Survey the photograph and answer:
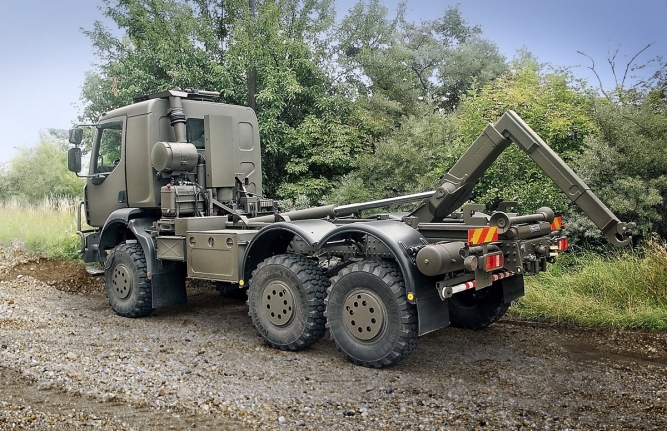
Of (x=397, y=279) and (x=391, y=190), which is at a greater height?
(x=391, y=190)

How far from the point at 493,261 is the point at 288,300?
6.87 ft

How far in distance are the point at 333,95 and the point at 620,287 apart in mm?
10132

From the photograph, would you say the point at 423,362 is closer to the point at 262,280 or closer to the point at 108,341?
the point at 262,280

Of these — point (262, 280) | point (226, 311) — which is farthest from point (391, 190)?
point (262, 280)

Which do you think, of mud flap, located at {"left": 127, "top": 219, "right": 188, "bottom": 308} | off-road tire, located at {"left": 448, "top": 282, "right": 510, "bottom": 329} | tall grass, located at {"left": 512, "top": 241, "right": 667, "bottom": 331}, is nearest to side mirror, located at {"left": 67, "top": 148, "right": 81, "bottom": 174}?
mud flap, located at {"left": 127, "top": 219, "right": 188, "bottom": 308}

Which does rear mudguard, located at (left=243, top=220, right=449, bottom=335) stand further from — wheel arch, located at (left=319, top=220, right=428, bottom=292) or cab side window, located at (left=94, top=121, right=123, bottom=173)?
cab side window, located at (left=94, top=121, right=123, bottom=173)

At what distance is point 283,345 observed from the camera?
20.3 ft

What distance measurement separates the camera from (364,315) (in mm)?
5566

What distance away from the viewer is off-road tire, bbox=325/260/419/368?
535 cm

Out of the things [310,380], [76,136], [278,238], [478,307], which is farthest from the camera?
[76,136]

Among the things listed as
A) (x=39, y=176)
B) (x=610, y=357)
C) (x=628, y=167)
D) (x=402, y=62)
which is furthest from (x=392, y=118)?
(x=39, y=176)

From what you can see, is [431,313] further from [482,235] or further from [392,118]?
[392,118]

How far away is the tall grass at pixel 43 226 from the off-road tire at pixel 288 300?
7.96 metres

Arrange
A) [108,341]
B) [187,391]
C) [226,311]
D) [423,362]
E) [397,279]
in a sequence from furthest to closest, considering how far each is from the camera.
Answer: [226,311]
[108,341]
[423,362]
[397,279]
[187,391]
